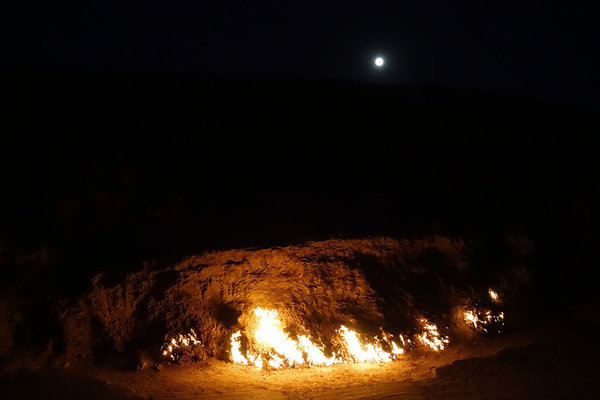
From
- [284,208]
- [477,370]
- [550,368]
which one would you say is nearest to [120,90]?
[284,208]

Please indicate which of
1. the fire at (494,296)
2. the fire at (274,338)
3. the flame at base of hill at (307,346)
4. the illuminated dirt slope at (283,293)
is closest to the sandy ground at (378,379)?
the flame at base of hill at (307,346)

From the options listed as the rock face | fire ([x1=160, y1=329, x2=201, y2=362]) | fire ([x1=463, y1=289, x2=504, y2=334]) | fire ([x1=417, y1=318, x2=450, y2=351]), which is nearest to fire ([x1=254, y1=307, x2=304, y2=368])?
the rock face

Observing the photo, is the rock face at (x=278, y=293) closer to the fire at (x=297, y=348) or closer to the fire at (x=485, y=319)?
the fire at (x=297, y=348)

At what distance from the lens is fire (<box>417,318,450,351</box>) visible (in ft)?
21.5

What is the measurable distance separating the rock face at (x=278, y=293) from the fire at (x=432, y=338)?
196mm

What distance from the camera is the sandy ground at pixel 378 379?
487 cm

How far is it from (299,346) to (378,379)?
4.78 ft

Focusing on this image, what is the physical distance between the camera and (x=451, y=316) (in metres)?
7.00

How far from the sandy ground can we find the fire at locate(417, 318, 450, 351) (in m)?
0.22

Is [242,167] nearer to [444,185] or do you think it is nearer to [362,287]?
[362,287]

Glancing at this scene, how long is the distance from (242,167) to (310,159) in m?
1.66

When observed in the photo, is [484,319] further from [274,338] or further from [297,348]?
[274,338]

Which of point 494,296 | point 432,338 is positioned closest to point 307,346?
point 432,338

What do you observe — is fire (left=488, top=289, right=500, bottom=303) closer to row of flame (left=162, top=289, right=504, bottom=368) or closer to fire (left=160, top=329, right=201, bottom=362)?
row of flame (left=162, top=289, right=504, bottom=368)
